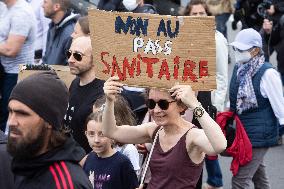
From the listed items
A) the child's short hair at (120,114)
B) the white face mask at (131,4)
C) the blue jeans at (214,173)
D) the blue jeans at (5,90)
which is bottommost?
the blue jeans at (214,173)

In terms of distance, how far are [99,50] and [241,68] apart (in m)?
2.18

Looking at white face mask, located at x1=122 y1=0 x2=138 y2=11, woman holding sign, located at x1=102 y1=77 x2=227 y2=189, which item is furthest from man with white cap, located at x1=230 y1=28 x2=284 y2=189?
white face mask, located at x1=122 y1=0 x2=138 y2=11

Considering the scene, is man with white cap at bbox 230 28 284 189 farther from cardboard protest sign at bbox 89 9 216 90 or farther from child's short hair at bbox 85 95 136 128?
cardboard protest sign at bbox 89 9 216 90

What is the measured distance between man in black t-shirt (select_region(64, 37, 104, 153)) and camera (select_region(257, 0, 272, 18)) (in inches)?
224

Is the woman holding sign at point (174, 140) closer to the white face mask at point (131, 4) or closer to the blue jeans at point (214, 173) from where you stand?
the blue jeans at point (214, 173)

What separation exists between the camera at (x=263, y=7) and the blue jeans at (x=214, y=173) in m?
4.22

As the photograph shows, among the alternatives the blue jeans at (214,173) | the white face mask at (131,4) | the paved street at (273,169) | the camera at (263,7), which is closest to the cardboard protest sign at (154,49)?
the blue jeans at (214,173)

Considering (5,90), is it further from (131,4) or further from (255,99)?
(255,99)

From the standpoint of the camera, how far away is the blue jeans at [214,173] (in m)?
7.41

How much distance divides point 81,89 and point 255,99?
56.1 inches

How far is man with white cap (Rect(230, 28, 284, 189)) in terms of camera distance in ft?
20.6

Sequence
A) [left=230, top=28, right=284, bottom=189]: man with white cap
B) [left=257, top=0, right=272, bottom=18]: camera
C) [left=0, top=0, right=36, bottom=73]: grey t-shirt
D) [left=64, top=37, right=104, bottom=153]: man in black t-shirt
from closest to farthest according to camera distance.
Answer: [left=64, top=37, right=104, bottom=153]: man in black t-shirt < [left=230, top=28, right=284, bottom=189]: man with white cap < [left=0, top=0, right=36, bottom=73]: grey t-shirt < [left=257, top=0, right=272, bottom=18]: camera

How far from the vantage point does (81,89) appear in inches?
230

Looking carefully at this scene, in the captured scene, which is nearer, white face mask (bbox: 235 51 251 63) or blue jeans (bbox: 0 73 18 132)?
white face mask (bbox: 235 51 251 63)
